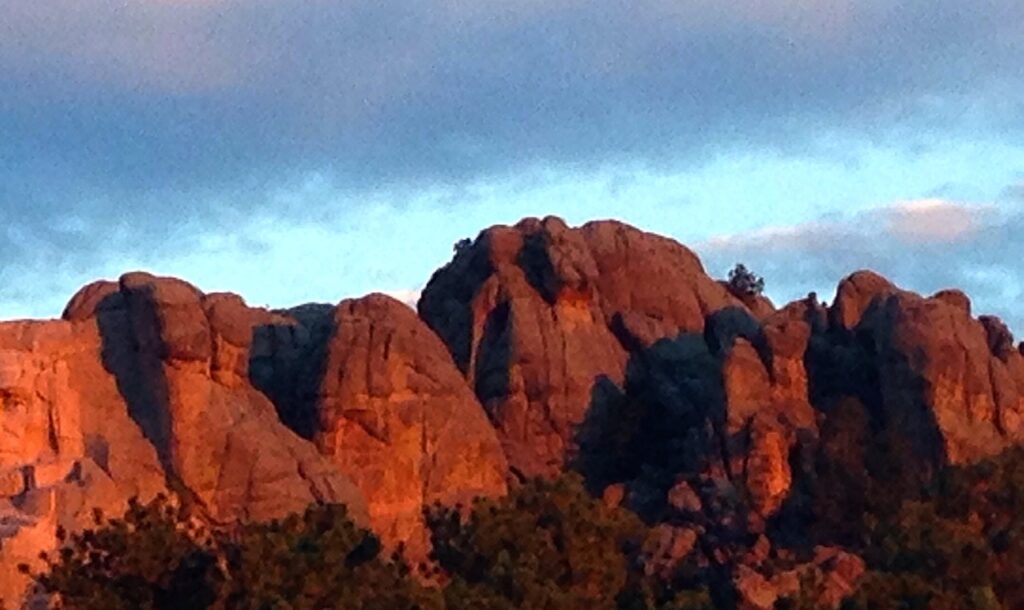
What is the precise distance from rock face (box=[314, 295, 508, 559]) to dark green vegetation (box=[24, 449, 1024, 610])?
12326mm

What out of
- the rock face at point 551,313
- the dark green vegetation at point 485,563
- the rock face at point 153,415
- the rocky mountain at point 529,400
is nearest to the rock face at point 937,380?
the rocky mountain at point 529,400

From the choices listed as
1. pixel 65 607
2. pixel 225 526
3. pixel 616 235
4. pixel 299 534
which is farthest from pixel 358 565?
pixel 616 235

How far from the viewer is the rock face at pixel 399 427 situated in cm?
6328

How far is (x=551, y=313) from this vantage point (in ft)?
230

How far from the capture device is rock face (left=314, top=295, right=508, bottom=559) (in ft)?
208

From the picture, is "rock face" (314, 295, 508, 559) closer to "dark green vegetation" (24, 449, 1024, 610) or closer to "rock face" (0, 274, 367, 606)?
"rock face" (0, 274, 367, 606)

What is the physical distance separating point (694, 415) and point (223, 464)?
1549 centimetres

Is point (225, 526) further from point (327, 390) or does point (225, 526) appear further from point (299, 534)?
point (299, 534)

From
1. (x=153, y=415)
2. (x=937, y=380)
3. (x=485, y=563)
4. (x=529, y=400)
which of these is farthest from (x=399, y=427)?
(x=485, y=563)

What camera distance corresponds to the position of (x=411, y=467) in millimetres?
63906

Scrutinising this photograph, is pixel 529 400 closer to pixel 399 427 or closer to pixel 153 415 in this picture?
pixel 399 427

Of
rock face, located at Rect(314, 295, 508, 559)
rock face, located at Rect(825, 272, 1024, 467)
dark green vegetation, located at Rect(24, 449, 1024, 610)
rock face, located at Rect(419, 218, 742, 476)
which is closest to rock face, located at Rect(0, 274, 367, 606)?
rock face, located at Rect(314, 295, 508, 559)

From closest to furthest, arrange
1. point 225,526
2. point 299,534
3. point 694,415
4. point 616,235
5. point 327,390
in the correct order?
point 299,534 < point 225,526 < point 327,390 < point 694,415 < point 616,235

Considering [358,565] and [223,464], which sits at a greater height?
[223,464]
